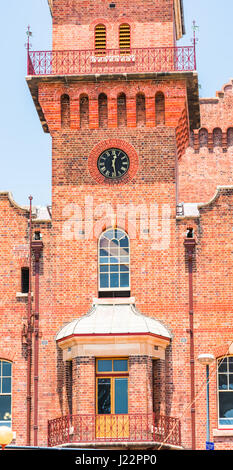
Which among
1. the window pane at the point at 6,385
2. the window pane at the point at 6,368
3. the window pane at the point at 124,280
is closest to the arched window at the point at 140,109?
the window pane at the point at 124,280

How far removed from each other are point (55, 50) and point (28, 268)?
8.57m

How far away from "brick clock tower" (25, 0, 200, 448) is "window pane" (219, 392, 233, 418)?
46.6 inches

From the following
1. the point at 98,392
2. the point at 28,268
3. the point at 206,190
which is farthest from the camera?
the point at 206,190

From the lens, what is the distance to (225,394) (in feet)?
128

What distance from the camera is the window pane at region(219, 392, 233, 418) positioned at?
1527 inches

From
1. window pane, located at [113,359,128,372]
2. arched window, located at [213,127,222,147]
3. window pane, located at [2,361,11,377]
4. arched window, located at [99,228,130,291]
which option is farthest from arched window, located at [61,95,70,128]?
arched window, located at [213,127,222,147]

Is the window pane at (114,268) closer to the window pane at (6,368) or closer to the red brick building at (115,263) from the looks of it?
the red brick building at (115,263)

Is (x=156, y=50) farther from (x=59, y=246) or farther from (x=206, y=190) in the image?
(x=206, y=190)

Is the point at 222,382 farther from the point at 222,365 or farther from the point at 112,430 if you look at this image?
the point at 112,430

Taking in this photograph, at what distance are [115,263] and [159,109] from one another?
6.17 meters

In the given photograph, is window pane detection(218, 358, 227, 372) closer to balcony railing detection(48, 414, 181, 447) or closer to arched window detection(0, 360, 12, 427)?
balcony railing detection(48, 414, 181, 447)

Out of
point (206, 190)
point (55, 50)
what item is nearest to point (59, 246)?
point (55, 50)

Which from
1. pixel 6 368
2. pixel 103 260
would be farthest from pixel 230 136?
pixel 6 368

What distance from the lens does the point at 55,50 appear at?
139ft
